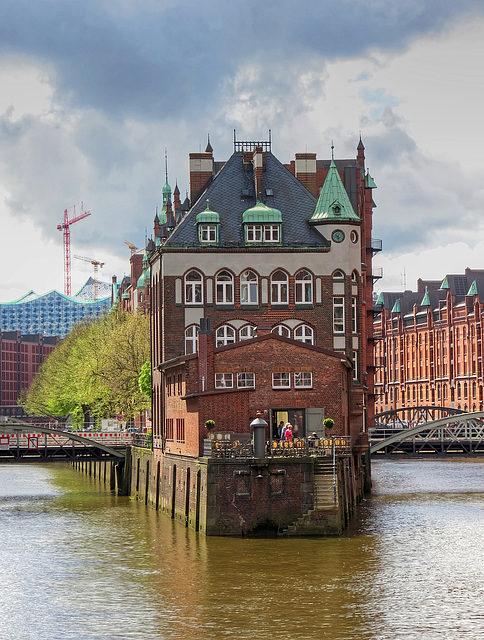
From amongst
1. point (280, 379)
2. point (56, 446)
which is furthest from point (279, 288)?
point (56, 446)

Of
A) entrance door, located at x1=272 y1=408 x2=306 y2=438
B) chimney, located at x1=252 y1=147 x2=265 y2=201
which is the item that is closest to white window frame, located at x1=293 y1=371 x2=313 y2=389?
entrance door, located at x1=272 y1=408 x2=306 y2=438

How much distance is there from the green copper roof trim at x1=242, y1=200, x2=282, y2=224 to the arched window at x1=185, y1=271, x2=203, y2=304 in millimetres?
4562

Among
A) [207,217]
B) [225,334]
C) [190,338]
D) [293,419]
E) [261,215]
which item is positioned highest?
[261,215]

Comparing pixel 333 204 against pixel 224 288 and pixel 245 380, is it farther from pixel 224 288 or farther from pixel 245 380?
pixel 245 380

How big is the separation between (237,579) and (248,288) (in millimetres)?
34979

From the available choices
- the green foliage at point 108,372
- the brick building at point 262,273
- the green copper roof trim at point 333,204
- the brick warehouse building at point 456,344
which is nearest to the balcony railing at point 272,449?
the brick building at point 262,273

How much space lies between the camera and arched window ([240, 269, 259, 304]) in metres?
80.5

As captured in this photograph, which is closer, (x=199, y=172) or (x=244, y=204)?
(x=244, y=204)

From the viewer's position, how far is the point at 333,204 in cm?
8094

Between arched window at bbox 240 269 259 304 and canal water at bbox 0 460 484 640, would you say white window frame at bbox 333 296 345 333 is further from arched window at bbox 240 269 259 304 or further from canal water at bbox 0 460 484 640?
canal water at bbox 0 460 484 640

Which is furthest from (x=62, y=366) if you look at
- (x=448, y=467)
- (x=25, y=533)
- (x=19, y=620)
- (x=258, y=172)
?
(x=19, y=620)

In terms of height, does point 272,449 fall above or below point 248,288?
below

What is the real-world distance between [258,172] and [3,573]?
39.5 m

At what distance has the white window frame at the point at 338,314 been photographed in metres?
80.9
